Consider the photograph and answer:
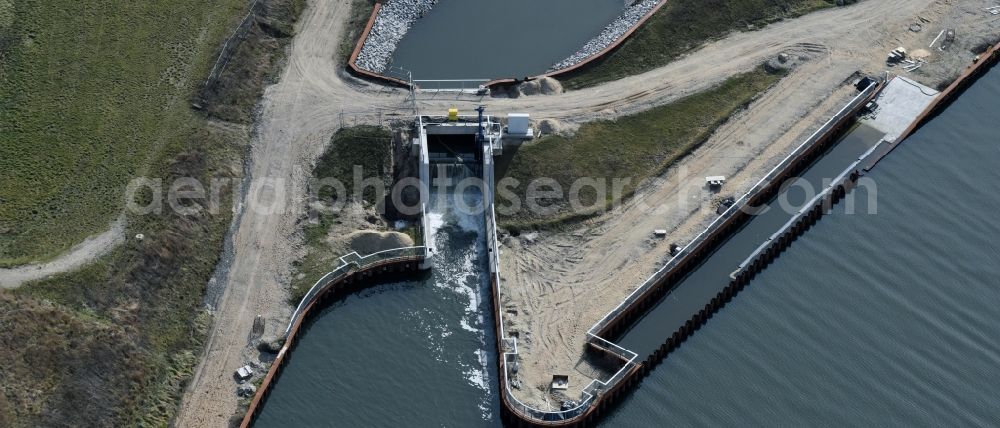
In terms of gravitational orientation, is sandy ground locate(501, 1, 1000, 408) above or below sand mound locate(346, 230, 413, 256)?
above

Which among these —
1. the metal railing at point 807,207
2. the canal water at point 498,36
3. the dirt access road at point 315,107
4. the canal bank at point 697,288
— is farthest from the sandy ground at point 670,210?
the canal water at point 498,36

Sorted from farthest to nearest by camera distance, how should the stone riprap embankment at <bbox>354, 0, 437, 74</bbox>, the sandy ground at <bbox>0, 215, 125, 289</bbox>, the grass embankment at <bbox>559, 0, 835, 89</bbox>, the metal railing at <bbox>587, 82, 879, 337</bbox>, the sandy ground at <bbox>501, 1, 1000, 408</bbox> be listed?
the stone riprap embankment at <bbox>354, 0, 437, 74</bbox> → the grass embankment at <bbox>559, 0, 835, 89</bbox> → the metal railing at <bbox>587, 82, 879, 337</bbox> → the sandy ground at <bbox>501, 1, 1000, 408</bbox> → the sandy ground at <bbox>0, 215, 125, 289</bbox>

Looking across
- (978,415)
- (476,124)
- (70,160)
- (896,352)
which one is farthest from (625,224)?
(70,160)

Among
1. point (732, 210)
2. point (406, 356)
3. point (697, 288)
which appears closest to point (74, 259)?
point (406, 356)

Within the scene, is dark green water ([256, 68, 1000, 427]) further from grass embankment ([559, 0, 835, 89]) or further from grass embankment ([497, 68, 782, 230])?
grass embankment ([559, 0, 835, 89])

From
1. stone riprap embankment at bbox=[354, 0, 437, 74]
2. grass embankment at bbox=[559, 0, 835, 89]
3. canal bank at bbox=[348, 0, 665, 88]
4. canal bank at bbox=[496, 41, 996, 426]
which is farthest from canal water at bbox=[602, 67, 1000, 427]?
stone riprap embankment at bbox=[354, 0, 437, 74]

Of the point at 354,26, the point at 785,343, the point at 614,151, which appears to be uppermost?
the point at 354,26

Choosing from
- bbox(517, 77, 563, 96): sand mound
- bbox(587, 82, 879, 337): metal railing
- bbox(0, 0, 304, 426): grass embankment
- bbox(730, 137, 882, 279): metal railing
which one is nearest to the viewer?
bbox(0, 0, 304, 426): grass embankment

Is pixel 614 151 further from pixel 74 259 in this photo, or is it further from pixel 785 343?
pixel 74 259
